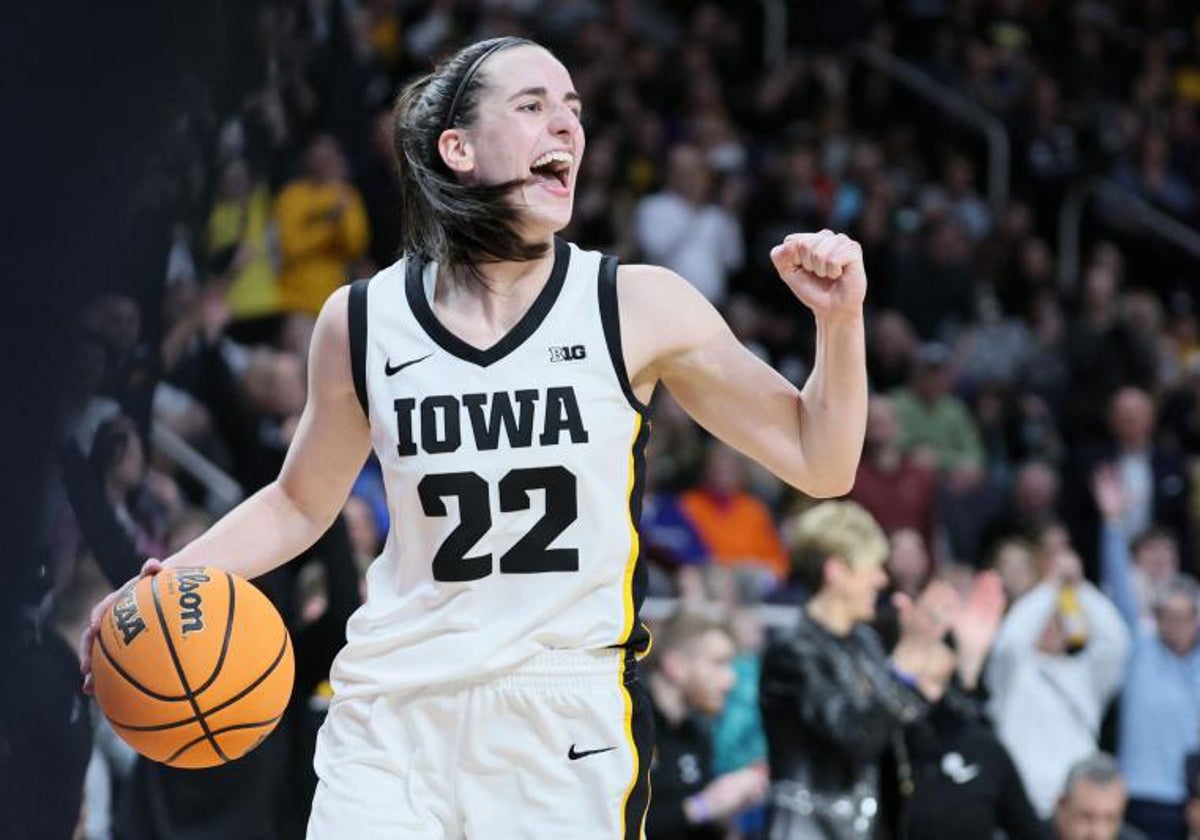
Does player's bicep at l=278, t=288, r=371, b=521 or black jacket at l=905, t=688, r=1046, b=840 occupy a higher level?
player's bicep at l=278, t=288, r=371, b=521

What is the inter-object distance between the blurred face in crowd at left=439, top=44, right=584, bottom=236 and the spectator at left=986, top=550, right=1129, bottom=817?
5.39 meters

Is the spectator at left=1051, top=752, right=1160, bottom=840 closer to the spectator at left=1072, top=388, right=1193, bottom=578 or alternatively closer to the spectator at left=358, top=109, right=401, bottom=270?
the spectator at left=1072, top=388, right=1193, bottom=578

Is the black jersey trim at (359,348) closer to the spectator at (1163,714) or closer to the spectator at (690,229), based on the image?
the spectator at (1163,714)

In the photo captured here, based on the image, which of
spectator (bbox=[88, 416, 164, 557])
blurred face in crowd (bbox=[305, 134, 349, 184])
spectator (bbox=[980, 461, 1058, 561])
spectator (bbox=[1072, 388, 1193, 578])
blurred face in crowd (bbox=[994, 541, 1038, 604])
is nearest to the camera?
spectator (bbox=[88, 416, 164, 557])

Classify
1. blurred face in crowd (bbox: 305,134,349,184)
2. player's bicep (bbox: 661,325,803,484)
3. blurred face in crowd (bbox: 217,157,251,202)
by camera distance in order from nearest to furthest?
player's bicep (bbox: 661,325,803,484), blurred face in crowd (bbox: 217,157,251,202), blurred face in crowd (bbox: 305,134,349,184)

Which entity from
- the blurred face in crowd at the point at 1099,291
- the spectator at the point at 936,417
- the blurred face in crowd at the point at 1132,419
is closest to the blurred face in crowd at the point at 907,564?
the spectator at the point at 936,417

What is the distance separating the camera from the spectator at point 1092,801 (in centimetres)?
782

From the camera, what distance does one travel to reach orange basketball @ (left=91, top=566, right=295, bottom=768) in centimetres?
→ 397

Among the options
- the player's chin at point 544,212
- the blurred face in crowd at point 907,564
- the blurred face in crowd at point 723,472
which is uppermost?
the player's chin at point 544,212

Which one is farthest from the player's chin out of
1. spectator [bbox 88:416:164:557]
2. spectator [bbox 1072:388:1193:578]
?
spectator [bbox 1072:388:1193:578]

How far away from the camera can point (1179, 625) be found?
934 cm

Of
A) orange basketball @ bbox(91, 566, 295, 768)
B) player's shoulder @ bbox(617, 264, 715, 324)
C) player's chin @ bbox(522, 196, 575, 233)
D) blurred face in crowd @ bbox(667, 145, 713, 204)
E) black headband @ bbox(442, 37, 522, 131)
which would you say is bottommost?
orange basketball @ bbox(91, 566, 295, 768)

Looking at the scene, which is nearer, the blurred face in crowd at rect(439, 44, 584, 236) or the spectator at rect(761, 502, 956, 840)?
the blurred face in crowd at rect(439, 44, 584, 236)

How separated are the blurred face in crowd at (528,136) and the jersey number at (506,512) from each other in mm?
483
